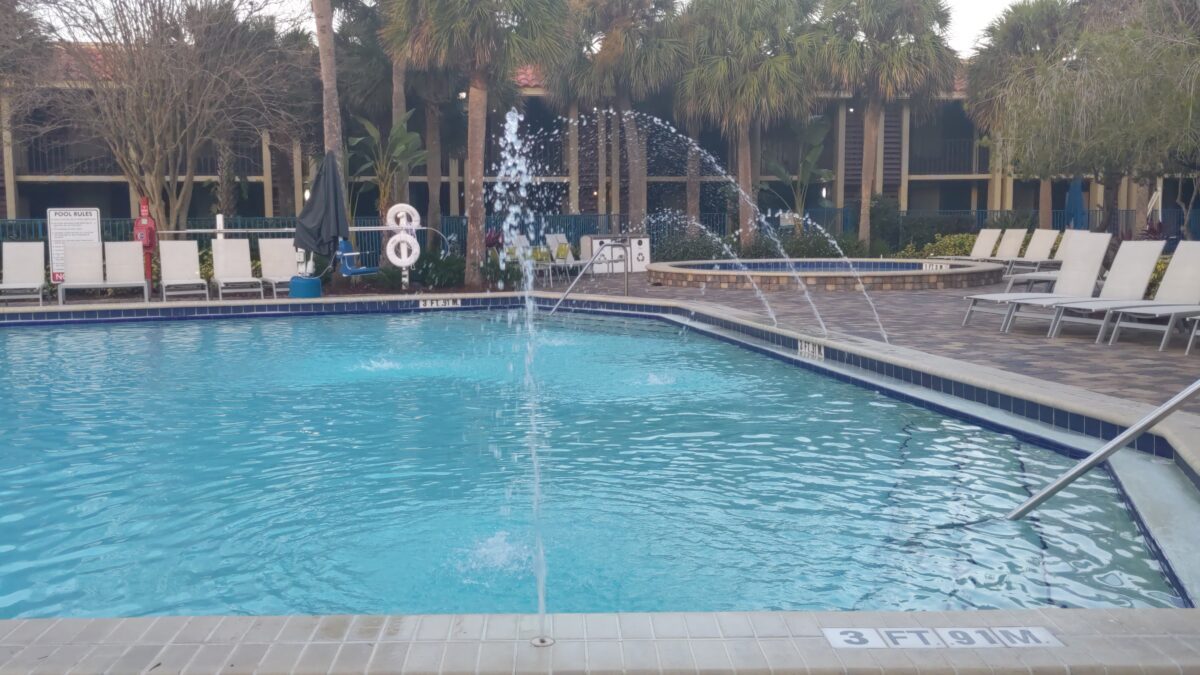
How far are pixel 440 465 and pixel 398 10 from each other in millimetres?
13163

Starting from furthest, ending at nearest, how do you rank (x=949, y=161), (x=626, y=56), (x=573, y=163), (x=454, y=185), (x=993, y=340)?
(x=949, y=161)
(x=454, y=185)
(x=573, y=163)
(x=626, y=56)
(x=993, y=340)

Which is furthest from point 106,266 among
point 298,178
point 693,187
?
point 693,187

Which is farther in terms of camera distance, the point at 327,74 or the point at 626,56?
the point at 626,56

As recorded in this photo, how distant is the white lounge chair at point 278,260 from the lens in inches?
637

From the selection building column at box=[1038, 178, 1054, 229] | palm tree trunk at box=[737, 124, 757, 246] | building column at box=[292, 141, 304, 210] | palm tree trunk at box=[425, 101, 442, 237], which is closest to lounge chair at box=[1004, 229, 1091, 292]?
palm tree trunk at box=[737, 124, 757, 246]

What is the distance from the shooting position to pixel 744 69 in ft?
81.3

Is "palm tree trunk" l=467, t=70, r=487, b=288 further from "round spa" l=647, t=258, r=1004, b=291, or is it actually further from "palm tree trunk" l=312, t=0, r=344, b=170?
"round spa" l=647, t=258, r=1004, b=291

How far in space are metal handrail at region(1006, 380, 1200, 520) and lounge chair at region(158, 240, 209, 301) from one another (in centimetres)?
1308

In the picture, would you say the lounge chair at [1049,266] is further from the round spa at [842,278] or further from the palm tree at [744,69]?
the palm tree at [744,69]

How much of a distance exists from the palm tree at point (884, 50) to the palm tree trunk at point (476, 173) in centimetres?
1069

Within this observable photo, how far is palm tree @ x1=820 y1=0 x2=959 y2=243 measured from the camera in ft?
82.3

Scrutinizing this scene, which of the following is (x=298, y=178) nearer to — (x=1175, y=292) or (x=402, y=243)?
(x=402, y=243)

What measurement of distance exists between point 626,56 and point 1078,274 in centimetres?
1647

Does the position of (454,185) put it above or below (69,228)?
above
